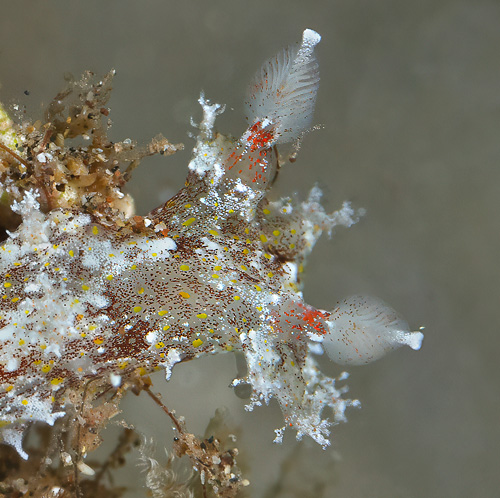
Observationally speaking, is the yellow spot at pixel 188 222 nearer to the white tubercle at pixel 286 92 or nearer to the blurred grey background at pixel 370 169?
the blurred grey background at pixel 370 169

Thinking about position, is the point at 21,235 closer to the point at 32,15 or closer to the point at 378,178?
the point at 32,15

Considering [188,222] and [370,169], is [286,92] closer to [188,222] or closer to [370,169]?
[370,169]

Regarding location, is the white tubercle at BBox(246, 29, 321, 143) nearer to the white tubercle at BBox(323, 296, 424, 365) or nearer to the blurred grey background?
the blurred grey background

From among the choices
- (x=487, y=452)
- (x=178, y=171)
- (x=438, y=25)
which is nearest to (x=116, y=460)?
(x=178, y=171)

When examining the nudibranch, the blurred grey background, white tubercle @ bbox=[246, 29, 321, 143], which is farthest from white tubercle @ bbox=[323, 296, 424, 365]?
white tubercle @ bbox=[246, 29, 321, 143]

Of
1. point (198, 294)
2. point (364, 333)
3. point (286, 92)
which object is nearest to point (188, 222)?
point (198, 294)

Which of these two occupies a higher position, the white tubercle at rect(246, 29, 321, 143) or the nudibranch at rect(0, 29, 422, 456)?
the white tubercle at rect(246, 29, 321, 143)
